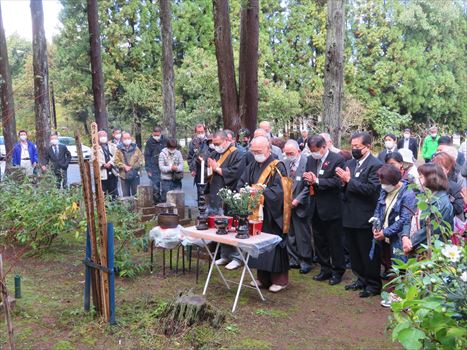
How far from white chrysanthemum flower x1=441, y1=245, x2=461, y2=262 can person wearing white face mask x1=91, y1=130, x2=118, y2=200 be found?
8.87 meters

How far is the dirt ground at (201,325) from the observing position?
449 centimetres

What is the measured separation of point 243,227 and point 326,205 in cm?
149

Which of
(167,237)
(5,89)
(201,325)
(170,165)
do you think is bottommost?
(201,325)

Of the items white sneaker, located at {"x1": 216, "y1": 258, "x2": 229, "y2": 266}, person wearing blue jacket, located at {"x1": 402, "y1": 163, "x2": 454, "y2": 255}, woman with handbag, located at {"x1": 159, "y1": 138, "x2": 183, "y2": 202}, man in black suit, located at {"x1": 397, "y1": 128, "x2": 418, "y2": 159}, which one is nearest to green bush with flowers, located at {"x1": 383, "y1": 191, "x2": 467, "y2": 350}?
person wearing blue jacket, located at {"x1": 402, "y1": 163, "x2": 454, "y2": 255}

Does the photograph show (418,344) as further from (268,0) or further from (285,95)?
(268,0)

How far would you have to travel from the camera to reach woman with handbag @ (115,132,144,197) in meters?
10.6

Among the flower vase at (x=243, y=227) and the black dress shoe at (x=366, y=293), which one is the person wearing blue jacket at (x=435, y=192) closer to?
the black dress shoe at (x=366, y=293)

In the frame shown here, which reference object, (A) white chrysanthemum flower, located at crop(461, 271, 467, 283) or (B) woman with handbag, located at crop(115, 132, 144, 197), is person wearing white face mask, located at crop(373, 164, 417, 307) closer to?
(A) white chrysanthemum flower, located at crop(461, 271, 467, 283)

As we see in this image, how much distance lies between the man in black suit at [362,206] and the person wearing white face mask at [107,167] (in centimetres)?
617

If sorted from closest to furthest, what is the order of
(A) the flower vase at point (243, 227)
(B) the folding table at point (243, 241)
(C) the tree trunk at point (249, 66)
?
(B) the folding table at point (243, 241)
(A) the flower vase at point (243, 227)
(C) the tree trunk at point (249, 66)

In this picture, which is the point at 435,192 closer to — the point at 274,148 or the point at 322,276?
the point at 322,276

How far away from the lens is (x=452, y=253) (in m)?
2.44

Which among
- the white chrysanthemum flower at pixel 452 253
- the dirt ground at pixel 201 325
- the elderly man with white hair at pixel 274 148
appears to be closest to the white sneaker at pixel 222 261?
the dirt ground at pixel 201 325

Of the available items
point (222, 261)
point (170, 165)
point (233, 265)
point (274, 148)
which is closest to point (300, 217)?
point (233, 265)
